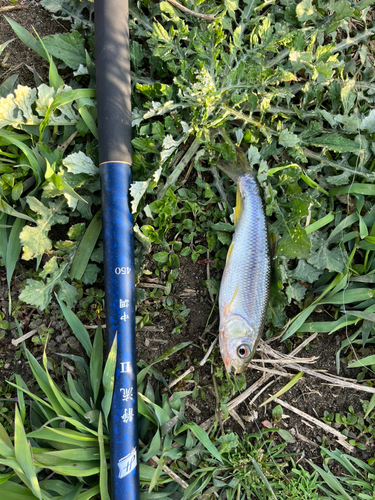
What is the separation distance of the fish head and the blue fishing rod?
19.9 inches

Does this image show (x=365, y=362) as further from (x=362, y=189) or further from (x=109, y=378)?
(x=109, y=378)

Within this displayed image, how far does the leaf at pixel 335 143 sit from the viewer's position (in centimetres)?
225

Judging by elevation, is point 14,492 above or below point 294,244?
below

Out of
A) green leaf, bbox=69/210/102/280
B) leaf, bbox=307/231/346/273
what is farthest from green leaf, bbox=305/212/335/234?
green leaf, bbox=69/210/102/280

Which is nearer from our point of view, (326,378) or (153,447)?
(153,447)

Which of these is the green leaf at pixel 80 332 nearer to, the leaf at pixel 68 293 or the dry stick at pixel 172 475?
the leaf at pixel 68 293

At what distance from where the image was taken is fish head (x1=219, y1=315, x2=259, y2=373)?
2.09 meters

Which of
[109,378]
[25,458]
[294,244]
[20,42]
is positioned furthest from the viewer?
[20,42]

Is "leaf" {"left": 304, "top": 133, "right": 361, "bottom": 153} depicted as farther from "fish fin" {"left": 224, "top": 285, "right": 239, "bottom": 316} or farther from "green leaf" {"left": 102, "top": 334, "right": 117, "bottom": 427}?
"green leaf" {"left": 102, "top": 334, "right": 117, "bottom": 427}

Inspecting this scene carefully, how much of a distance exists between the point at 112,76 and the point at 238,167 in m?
0.81

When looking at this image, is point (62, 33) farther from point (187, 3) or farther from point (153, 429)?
point (153, 429)

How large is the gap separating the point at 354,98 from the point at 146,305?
173 centimetres

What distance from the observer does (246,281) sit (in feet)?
6.84

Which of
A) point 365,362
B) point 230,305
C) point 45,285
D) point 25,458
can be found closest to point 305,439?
point 365,362
